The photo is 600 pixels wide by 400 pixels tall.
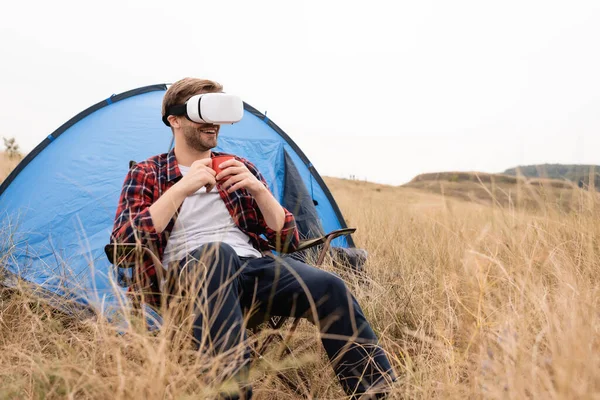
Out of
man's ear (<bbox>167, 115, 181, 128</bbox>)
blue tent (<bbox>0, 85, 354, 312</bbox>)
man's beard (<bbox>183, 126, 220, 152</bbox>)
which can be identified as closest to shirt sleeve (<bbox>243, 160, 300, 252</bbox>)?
man's beard (<bbox>183, 126, 220, 152</bbox>)

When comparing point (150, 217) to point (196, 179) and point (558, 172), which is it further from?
point (558, 172)

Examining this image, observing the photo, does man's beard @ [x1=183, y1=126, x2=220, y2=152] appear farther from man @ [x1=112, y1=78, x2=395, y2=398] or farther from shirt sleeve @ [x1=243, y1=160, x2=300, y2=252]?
shirt sleeve @ [x1=243, y1=160, x2=300, y2=252]

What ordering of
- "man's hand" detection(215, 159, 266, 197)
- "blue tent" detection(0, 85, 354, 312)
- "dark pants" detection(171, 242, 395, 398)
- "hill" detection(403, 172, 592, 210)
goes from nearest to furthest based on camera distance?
"dark pants" detection(171, 242, 395, 398), "man's hand" detection(215, 159, 266, 197), "hill" detection(403, 172, 592, 210), "blue tent" detection(0, 85, 354, 312)

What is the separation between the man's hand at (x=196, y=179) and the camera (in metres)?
1.77

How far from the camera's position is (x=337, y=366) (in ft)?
5.17

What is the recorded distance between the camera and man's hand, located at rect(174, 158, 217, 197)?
5.81 feet

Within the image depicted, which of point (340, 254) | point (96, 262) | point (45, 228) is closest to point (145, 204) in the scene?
point (96, 262)

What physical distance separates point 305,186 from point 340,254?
615 millimetres

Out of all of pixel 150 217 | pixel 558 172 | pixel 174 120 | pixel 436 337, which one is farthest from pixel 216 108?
pixel 558 172

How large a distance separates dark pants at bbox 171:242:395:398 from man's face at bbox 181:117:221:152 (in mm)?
507

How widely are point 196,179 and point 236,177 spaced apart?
15 cm

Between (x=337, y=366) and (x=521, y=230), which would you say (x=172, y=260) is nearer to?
(x=337, y=366)

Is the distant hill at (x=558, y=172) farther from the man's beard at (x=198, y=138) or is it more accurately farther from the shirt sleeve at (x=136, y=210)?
the shirt sleeve at (x=136, y=210)

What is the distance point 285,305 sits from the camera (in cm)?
175
